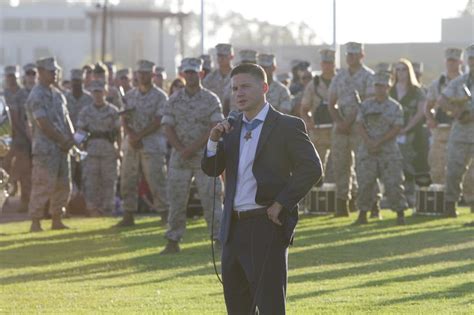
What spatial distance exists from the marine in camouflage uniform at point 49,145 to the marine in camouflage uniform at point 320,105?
12.4ft

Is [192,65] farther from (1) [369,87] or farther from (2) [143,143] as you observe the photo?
(1) [369,87]

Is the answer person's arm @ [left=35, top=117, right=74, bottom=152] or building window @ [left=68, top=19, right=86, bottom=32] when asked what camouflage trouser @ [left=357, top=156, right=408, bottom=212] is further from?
building window @ [left=68, top=19, right=86, bottom=32]

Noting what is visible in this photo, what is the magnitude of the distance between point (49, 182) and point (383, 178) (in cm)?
458

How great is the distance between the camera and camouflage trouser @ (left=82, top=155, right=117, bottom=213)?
23.9 meters

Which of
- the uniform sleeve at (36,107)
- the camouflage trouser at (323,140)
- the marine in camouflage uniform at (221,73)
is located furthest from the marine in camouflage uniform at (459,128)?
the uniform sleeve at (36,107)

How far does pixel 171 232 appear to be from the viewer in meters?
18.2

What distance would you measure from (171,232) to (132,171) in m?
4.56

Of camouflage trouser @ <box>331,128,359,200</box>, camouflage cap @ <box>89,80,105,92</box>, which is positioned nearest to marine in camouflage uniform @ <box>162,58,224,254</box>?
camouflage trouser @ <box>331,128,359,200</box>

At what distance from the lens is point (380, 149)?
71.6 ft

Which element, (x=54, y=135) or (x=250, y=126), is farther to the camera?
(x=54, y=135)

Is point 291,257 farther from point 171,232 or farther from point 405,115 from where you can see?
point 405,115

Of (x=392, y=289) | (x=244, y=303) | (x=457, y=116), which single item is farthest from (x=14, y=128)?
(x=244, y=303)

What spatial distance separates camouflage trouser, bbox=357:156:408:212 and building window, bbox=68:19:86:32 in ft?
444

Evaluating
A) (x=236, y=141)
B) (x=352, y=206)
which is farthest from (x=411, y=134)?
(x=236, y=141)
